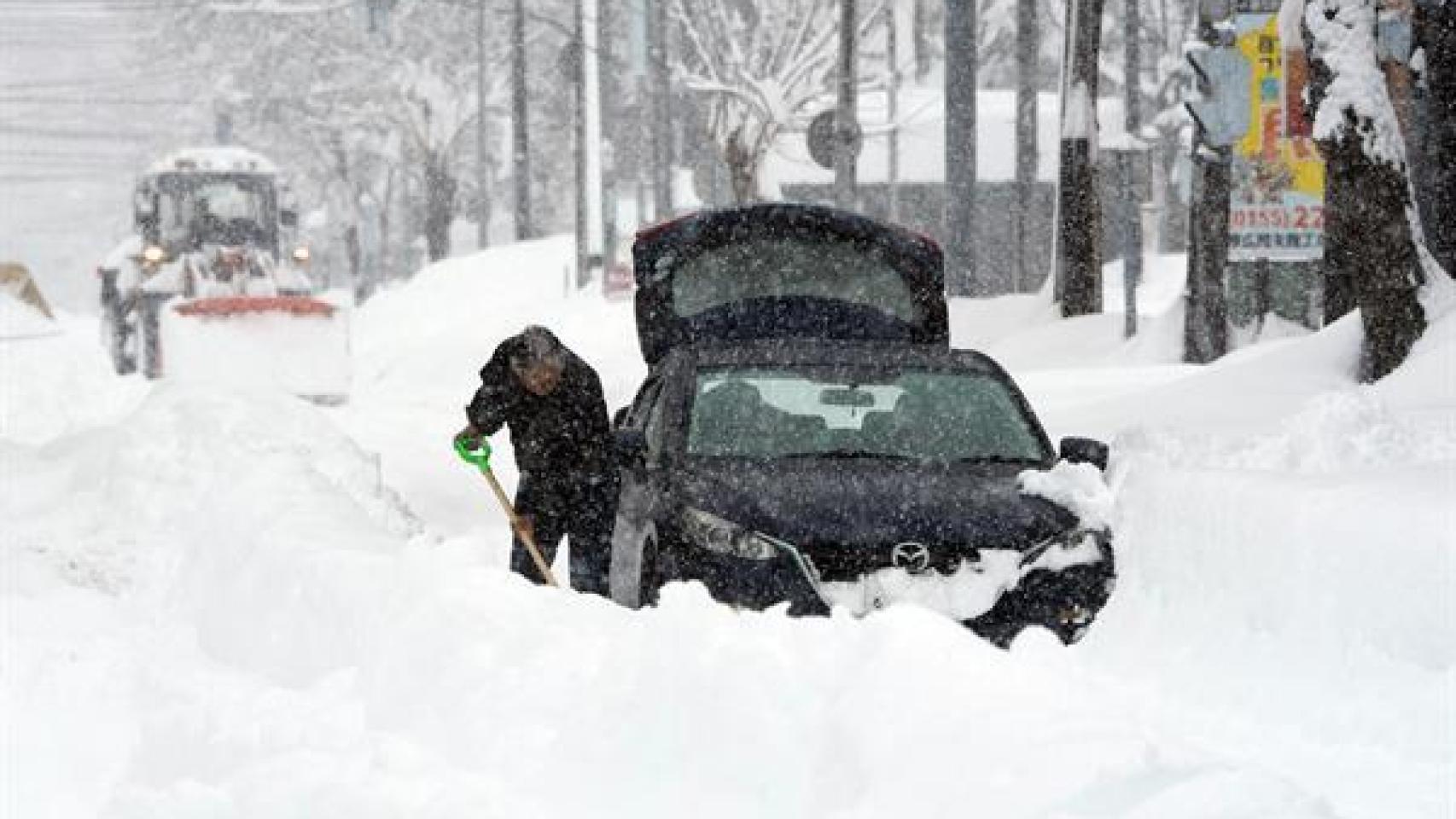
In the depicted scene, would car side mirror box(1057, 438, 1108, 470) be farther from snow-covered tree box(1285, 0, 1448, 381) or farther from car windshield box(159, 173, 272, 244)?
car windshield box(159, 173, 272, 244)

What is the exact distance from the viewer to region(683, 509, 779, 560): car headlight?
290 inches

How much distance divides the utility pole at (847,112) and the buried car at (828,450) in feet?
47.3

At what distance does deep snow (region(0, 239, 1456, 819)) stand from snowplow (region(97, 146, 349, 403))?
32.0ft

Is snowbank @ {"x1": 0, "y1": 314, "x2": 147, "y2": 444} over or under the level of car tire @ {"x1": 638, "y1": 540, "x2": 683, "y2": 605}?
under

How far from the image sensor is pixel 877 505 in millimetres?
7488

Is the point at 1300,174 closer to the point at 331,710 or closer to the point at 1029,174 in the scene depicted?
the point at 331,710

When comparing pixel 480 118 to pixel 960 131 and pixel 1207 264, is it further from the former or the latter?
pixel 1207 264

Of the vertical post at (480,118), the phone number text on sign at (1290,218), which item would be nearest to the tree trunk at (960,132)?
the phone number text on sign at (1290,218)

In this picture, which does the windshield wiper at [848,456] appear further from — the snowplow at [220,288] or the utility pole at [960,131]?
the utility pole at [960,131]

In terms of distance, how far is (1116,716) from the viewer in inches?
207

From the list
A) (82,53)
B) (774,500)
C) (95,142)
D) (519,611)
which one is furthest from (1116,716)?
(82,53)

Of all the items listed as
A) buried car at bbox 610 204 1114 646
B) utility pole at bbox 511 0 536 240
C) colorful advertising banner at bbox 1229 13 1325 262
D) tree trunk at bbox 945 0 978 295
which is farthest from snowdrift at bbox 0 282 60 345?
buried car at bbox 610 204 1114 646

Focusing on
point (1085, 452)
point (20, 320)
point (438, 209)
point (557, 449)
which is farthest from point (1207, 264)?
point (438, 209)

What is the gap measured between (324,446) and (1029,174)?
2633 cm
